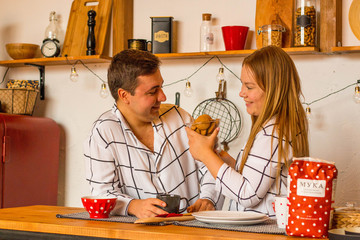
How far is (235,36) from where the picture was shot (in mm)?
3088

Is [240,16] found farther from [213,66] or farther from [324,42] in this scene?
[324,42]

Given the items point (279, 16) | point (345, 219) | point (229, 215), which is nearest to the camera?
point (345, 219)

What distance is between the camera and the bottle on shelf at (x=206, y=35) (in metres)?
3.22

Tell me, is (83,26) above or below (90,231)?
above

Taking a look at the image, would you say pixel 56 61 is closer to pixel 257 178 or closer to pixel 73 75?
pixel 73 75

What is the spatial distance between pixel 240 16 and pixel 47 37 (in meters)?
1.36

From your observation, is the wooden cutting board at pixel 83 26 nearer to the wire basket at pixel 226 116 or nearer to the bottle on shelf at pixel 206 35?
the bottle on shelf at pixel 206 35

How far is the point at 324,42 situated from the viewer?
295 cm

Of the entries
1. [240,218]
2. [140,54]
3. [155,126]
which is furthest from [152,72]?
[240,218]

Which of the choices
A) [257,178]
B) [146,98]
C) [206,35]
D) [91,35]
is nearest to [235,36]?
[206,35]

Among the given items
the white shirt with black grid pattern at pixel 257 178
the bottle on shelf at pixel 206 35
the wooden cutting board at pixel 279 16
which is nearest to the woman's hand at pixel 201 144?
the white shirt with black grid pattern at pixel 257 178

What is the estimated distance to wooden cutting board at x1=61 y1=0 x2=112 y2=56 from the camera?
11.7ft

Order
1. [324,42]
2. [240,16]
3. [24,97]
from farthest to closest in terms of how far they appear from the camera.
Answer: [24,97], [240,16], [324,42]

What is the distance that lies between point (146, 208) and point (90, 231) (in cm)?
26
